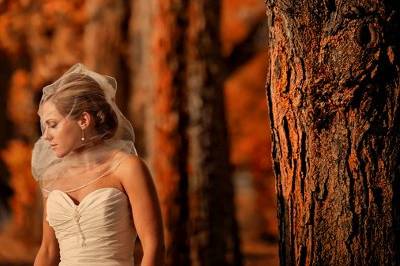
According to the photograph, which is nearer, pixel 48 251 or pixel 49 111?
pixel 49 111

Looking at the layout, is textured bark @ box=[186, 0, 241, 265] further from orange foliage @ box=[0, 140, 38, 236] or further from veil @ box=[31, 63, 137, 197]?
orange foliage @ box=[0, 140, 38, 236]

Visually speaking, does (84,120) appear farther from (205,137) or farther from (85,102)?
(205,137)

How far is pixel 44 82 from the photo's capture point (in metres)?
17.4

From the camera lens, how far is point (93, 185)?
4996mm

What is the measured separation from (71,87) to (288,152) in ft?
3.47

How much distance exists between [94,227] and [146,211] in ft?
1.02

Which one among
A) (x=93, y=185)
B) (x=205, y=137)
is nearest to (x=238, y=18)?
(x=205, y=137)

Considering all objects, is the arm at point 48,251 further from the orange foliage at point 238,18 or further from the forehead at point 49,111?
the orange foliage at point 238,18

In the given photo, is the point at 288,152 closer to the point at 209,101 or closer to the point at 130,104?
the point at 209,101

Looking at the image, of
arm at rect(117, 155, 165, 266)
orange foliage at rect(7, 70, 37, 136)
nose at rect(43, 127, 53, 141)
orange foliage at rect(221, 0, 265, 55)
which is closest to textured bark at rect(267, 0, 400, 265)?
arm at rect(117, 155, 165, 266)

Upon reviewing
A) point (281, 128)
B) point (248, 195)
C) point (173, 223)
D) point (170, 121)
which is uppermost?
point (281, 128)

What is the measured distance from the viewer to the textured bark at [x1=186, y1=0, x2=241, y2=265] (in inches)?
400

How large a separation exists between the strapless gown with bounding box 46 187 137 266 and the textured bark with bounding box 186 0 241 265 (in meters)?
5.13

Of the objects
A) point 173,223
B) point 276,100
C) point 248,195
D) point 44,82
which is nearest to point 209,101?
point 173,223
